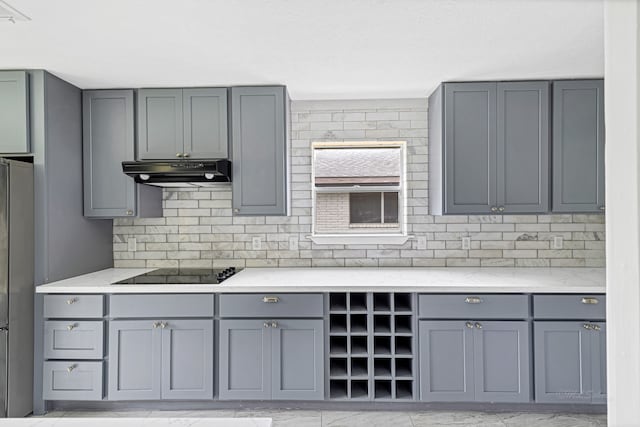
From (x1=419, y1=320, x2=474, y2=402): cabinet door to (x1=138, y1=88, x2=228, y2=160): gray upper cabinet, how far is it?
1.91 m

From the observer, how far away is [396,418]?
267cm

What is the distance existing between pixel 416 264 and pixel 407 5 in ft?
6.82

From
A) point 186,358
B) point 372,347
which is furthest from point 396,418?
point 186,358

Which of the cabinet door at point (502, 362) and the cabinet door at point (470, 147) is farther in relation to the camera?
the cabinet door at point (470, 147)

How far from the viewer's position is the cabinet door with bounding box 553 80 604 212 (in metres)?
2.94

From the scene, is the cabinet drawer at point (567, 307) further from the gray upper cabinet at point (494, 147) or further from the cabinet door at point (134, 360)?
the cabinet door at point (134, 360)

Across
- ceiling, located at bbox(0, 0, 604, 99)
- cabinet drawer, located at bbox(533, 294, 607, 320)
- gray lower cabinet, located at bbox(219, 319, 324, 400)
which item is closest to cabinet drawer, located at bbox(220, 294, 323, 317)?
gray lower cabinet, located at bbox(219, 319, 324, 400)

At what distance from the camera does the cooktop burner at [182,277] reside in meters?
2.77

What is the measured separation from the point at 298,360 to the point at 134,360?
1068 millimetres

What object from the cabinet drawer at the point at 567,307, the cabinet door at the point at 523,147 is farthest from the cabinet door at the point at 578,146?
the cabinet drawer at the point at 567,307

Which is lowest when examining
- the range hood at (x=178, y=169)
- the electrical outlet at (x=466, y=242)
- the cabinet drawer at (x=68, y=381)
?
the cabinet drawer at (x=68, y=381)

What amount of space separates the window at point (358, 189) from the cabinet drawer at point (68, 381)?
1898 mm

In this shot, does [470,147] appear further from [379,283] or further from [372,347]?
[372,347]

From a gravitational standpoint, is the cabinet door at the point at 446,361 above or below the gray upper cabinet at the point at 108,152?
below
